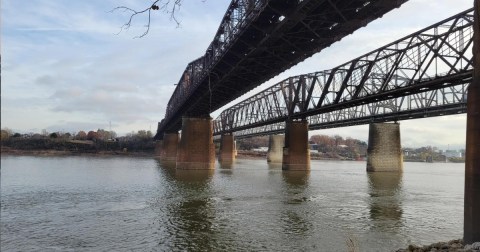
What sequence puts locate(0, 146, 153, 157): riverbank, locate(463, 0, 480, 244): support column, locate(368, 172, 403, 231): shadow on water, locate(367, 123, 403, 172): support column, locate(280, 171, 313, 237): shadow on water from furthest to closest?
locate(0, 146, 153, 157): riverbank → locate(367, 123, 403, 172): support column → locate(368, 172, 403, 231): shadow on water → locate(280, 171, 313, 237): shadow on water → locate(463, 0, 480, 244): support column

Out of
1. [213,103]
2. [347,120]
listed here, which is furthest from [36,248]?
[347,120]

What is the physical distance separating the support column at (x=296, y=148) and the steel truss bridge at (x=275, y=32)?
71.7 feet

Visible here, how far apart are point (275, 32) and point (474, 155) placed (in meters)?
16.1

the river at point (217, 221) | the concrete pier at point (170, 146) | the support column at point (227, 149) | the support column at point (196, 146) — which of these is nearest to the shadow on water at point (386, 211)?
the river at point (217, 221)

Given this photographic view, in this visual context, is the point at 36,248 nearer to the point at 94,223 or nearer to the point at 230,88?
the point at 94,223

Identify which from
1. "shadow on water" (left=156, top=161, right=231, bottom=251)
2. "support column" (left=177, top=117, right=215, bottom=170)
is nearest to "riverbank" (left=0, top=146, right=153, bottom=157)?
"support column" (left=177, top=117, right=215, bottom=170)

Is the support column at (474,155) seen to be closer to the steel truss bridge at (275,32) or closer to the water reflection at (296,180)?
the steel truss bridge at (275,32)

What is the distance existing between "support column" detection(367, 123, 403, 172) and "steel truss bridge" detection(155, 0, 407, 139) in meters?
35.2

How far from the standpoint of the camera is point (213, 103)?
58.5m

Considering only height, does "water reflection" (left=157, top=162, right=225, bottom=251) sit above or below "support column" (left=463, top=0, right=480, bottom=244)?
below

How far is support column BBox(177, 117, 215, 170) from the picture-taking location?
61.1 meters

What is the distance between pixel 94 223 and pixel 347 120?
69.7m

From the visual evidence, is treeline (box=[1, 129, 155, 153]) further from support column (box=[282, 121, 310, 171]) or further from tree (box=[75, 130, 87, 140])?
support column (box=[282, 121, 310, 171])

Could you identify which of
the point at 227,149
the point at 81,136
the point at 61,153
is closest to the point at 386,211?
the point at 227,149
